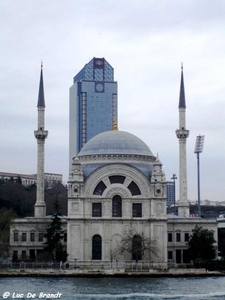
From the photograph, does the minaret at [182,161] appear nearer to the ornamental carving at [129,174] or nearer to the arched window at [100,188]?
the ornamental carving at [129,174]

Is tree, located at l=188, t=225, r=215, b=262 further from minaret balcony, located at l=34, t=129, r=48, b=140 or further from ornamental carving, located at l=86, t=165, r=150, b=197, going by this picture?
minaret balcony, located at l=34, t=129, r=48, b=140

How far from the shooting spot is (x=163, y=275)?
65.2 meters

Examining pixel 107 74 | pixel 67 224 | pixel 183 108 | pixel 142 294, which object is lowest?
pixel 142 294

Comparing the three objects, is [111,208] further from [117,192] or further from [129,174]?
[129,174]

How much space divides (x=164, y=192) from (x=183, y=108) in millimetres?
12080

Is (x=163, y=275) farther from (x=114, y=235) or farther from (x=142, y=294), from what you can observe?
(x=142, y=294)

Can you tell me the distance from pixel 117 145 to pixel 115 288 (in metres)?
27.6

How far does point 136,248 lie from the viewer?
73.8 metres

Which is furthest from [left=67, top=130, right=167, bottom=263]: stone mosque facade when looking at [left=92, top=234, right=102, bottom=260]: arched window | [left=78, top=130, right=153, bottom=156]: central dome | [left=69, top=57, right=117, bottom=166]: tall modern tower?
[left=69, top=57, right=117, bottom=166]: tall modern tower

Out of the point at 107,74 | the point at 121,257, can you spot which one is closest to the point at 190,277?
the point at 121,257

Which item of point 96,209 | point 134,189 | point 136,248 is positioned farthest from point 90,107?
point 136,248

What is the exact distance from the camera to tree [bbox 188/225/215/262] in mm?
75438

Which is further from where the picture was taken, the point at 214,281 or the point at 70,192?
the point at 70,192

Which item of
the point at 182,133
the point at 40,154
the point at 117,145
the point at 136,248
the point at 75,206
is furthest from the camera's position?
the point at 40,154
